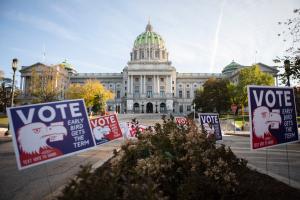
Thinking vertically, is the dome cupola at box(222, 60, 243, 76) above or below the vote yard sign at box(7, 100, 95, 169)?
above

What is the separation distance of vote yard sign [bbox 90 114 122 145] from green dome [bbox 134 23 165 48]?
92.2 metres

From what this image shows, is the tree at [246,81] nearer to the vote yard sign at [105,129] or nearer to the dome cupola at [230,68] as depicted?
the vote yard sign at [105,129]

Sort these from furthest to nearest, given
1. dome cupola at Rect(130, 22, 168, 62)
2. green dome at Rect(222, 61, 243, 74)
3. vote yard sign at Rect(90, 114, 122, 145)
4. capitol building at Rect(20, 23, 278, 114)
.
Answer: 1. green dome at Rect(222, 61, 243, 74)
2. dome cupola at Rect(130, 22, 168, 62)
3. capitol building at Rect(20, 23, 278, 114)
4. vote yard sign at Rect(90, 114, 122, 145)

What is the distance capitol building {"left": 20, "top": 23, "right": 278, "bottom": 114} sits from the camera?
283 ft

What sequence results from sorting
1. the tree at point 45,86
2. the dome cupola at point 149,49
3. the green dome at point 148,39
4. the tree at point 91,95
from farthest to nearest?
the green dome at point 148,39 → the dome cupola at point 149,49 → the tree at point 91,95 → the tree at point 45,86

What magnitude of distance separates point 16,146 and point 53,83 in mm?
39819

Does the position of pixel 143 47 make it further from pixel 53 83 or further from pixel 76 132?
pixel 76 132

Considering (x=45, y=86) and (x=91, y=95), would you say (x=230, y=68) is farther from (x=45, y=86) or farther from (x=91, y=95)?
(x=45, y=86)

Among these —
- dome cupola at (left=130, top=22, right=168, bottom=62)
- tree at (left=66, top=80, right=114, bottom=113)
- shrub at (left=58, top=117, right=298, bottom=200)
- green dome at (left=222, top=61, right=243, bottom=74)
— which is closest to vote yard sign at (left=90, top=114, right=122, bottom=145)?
shrub at (left=58, top=117, right=298, bottom=200)

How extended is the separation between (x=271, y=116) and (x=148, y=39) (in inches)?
3909

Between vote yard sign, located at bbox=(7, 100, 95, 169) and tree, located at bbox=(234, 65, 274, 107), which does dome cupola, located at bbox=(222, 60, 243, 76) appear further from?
vote yard sign, located at bbox=(7, 100, 95, 169)

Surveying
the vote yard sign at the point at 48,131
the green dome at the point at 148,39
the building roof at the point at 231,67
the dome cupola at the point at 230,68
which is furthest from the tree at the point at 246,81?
the green dome at the point at 148,39

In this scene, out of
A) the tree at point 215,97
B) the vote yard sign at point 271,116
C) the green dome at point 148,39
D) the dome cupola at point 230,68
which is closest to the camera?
the vote yard sign at point 271,116

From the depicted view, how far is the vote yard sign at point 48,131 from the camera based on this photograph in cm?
436
